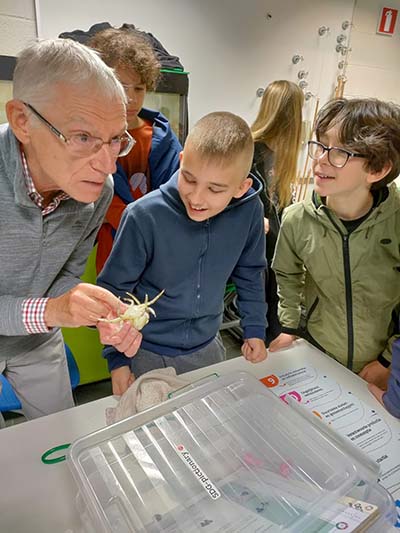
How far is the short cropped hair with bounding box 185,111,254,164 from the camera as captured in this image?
0.99 meters

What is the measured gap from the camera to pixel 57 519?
67 cm

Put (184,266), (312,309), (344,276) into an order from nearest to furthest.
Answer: (184,266) < (344,276) < (312,309)

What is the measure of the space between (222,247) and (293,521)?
2.43ft

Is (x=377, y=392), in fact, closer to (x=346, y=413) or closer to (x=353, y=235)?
(x=346, y=413)

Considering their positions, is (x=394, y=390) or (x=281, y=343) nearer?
(x=394, y=390)

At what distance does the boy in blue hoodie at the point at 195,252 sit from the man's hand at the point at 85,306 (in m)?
0.23

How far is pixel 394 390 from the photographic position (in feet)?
3.09

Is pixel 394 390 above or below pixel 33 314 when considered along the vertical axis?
below

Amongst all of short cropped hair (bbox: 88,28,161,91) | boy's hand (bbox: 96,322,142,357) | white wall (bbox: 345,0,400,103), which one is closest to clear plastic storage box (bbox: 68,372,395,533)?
boy's hand (bbox: 96,322,142,357)

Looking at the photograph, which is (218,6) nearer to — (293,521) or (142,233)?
(142,233)

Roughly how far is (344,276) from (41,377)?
105cm

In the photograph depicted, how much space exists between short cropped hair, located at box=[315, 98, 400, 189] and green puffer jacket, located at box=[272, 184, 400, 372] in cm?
13

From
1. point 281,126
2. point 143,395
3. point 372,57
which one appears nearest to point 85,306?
point 143,395

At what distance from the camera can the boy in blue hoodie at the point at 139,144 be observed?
1439 millimetres
